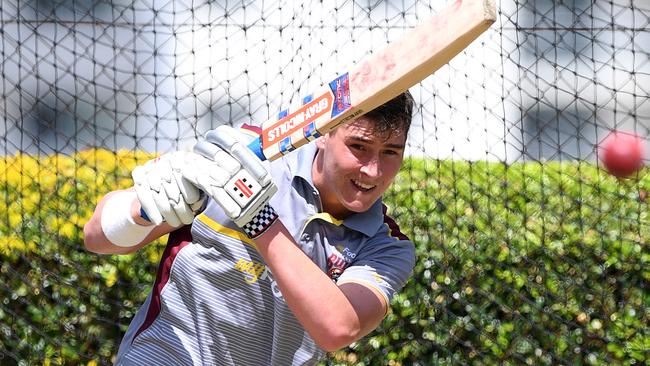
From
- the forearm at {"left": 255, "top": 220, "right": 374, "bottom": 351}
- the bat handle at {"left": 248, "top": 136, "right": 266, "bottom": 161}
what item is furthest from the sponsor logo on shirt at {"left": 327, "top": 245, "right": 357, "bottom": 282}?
the bat handle at {"left": 248, "top": 136, "right": 266, "bottom": 161}

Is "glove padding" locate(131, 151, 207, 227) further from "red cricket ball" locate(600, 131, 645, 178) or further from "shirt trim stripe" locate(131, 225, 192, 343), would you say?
"red cricket ball" locate(600, 131, 645, 178)

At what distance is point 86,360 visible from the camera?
5105mm

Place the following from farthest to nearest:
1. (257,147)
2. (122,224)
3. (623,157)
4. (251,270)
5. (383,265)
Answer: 1. (623,157)
2. (383,265)
3. (251,270)
4. (122,224)
5. (257,147)

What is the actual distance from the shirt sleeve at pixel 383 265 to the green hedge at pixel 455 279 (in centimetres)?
208

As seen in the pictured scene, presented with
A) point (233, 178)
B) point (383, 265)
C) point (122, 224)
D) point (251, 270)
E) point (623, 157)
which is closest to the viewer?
point (233, 178)

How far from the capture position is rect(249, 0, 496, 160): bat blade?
218 centimetres

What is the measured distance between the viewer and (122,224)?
2715 millimetres

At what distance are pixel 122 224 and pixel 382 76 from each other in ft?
2.62

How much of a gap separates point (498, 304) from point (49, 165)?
2244 millimetres

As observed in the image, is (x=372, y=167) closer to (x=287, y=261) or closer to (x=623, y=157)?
(x=287, y=261)

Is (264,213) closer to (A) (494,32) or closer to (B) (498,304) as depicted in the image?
(B) (498,304)

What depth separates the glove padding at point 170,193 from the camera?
8.11 feet

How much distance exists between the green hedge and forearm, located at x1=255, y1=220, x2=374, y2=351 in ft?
8.11

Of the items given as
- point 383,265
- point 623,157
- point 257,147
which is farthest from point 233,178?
point 623,157
